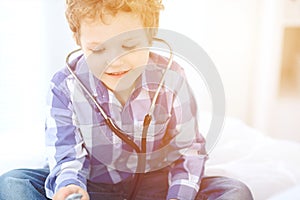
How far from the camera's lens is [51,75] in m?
0.54

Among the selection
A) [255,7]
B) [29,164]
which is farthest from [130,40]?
[255,7]

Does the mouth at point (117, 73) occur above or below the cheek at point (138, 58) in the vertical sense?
below

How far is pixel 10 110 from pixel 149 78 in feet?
0.57

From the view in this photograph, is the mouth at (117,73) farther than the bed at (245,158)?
No

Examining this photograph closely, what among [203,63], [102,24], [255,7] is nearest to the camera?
[102,24]

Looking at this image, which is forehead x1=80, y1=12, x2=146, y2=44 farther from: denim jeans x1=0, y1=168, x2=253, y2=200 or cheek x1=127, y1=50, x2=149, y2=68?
denim jeans x1=0, y1=168, x2=253, y2=200

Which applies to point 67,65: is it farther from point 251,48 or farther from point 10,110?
point 251,48

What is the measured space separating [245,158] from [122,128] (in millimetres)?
320

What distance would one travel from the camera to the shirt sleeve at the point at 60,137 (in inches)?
20.5

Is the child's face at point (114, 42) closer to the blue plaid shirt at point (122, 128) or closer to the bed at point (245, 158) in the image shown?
the blue plaid shirt at point (122, 128)

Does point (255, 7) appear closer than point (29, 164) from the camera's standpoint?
No

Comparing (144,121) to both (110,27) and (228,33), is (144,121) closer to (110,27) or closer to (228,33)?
(110,27)

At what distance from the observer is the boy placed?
47cm

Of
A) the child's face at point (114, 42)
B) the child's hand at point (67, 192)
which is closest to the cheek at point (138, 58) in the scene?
the child's face at point (114, 42)
